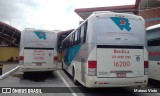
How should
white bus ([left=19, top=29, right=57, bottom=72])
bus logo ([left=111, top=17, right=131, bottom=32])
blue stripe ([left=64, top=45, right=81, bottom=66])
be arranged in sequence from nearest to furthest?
bus logo ([left=111, top=17, right=131, bottom=32]) < blue stripe ([left=64, top=45, right=81, bottom=66]) < white bus ([left=19, top=29, right=57, bottom=72])

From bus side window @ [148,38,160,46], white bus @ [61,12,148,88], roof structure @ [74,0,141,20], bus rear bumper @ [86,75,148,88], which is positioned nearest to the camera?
bus rear bumper @ [86,75,148,88]

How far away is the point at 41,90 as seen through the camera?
32.8ft

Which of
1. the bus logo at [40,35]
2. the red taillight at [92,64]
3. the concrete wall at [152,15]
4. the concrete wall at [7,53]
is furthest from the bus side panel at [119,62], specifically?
the concrete wall at [7,53]

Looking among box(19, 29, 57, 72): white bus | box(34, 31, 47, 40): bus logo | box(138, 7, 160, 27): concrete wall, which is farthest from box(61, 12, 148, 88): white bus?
box(138, 7, 160, 27): concrete wall

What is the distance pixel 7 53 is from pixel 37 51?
26.9 m

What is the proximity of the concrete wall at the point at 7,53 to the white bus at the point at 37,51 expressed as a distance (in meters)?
26.3

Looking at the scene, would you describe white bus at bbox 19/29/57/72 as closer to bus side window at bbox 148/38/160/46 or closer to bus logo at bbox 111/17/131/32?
bus side window at bbox 148/38/160/46

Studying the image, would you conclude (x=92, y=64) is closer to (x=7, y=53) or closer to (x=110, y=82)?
(x=110, y=82)

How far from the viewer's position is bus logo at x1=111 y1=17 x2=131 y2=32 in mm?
8289

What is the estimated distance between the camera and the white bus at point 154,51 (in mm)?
10633

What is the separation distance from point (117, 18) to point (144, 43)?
56.2 inches

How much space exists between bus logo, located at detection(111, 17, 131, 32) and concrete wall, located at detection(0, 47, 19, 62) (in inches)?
1316

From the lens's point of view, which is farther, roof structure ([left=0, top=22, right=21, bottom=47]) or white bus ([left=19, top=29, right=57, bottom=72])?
roof structure ([left=0, top=22, right=21, bottom=47])

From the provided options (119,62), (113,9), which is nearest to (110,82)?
(119,62)
